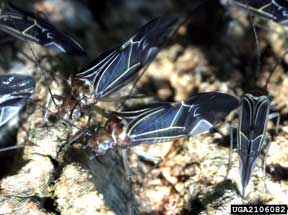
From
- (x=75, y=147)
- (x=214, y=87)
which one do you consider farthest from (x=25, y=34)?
(x=214, y=87)

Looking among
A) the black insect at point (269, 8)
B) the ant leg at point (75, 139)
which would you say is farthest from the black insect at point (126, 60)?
the black insect at point (269, 8)

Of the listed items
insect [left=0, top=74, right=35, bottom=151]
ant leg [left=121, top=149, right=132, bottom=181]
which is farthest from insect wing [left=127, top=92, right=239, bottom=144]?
insect [left=0, top=74, right=35, bottom=151]

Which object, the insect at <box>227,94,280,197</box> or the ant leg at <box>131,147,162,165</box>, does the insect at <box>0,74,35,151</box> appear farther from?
the insect at <box>227,94,280,197</box>

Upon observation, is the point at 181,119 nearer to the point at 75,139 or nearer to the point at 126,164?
the point at 126,164

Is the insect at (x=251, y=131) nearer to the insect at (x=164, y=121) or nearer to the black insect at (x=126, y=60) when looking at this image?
the insect at (x=164, y=121)

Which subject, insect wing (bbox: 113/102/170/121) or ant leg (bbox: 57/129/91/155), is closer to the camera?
ant leg (bbox: 57/129/91/155)

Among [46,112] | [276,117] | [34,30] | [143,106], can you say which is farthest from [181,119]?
[34,30]
